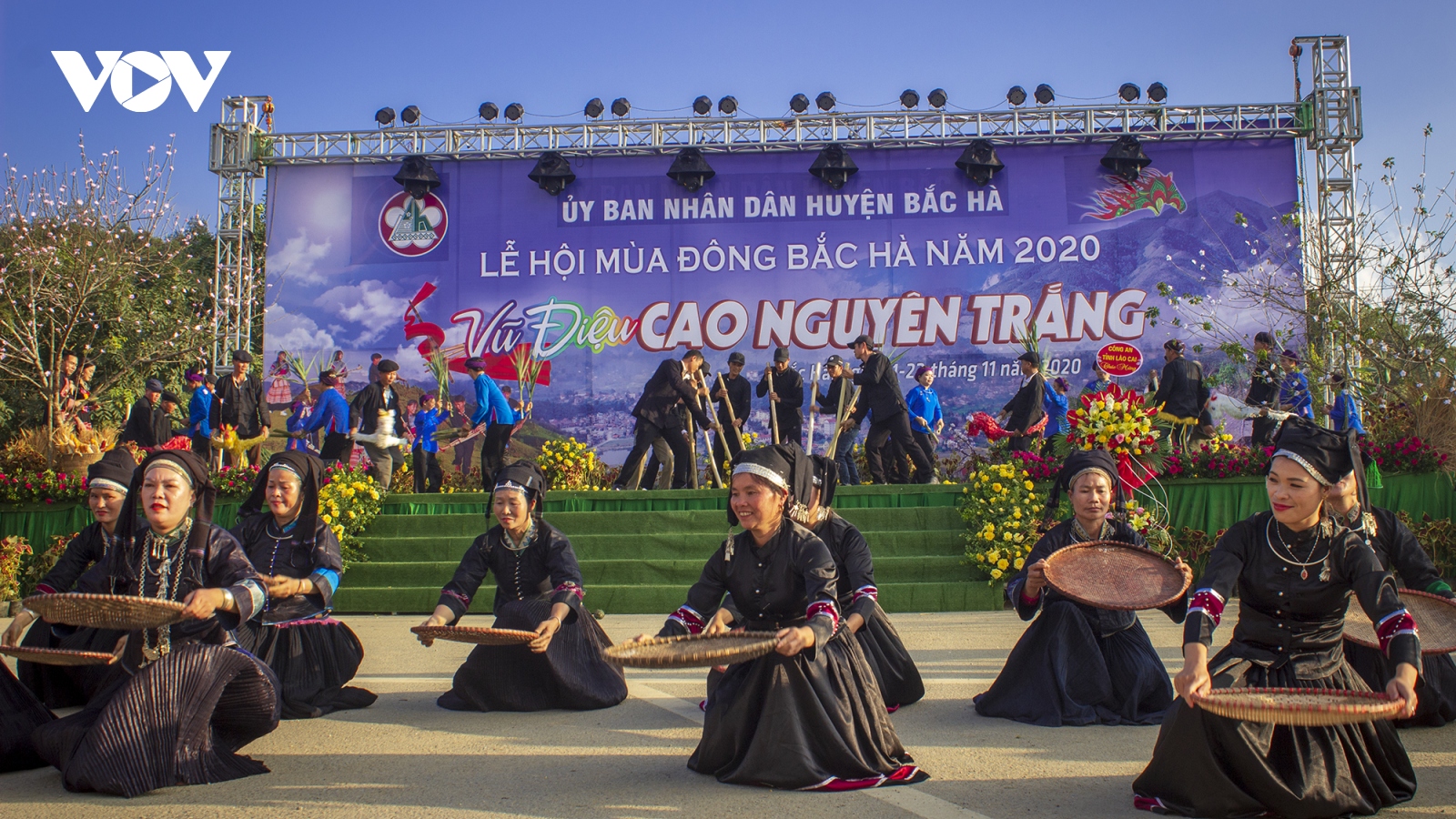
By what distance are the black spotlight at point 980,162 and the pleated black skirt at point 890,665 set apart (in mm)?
12438

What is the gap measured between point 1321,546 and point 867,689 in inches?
63.3

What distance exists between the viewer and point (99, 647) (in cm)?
459

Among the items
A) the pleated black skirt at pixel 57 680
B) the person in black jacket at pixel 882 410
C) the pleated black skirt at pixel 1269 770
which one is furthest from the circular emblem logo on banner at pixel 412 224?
the pleated black skirt at pixel 1269 770

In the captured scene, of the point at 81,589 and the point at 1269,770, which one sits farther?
the point at 81,589

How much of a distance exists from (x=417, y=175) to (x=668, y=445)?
24.8 feet

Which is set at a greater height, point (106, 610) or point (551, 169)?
point (551, 169)

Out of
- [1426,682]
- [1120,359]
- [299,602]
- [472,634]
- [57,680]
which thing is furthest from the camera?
[1120,359]

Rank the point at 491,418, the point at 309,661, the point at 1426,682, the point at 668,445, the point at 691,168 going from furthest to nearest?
the point at 691,168 < the point at 668,445 < the point at 491,418 < the point at 309,661 < the point at 1426,682

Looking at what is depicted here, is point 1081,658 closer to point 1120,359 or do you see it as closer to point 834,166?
point 1120,359

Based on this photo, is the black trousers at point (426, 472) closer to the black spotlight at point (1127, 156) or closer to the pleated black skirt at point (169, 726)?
the pleated black skirt at point (169, 726)

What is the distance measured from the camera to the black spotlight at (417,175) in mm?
17172

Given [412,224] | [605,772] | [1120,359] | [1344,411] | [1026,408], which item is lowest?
[605,772]

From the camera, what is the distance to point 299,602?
18.3 ft

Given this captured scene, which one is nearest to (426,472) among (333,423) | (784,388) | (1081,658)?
(333,423)
